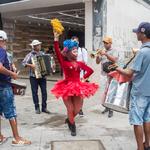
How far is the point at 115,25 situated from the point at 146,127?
877 centimetres

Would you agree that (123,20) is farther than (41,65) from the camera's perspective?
Yes

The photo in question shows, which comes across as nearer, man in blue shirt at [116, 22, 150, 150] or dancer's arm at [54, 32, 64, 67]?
man in blue shirt at [116, 22, 150, 150]

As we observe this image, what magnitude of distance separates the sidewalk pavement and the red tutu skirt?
75cm

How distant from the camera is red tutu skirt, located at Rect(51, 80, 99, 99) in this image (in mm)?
6586

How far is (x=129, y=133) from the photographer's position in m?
6.96

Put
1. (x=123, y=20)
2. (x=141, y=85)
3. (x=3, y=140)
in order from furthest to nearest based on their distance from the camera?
(x=123, y=20), (x=3, y=140), (x=141, y=85)

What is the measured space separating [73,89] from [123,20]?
8.48 metres

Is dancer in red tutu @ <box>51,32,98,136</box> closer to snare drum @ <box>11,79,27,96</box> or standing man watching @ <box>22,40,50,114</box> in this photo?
snare drum @ <box>11,79,27,96</box>

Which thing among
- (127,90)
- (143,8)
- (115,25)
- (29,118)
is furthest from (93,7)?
(127,90)

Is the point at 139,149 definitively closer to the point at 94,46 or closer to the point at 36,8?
the point at 94,46

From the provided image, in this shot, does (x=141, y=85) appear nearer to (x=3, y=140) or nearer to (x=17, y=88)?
(x=17, y=88)

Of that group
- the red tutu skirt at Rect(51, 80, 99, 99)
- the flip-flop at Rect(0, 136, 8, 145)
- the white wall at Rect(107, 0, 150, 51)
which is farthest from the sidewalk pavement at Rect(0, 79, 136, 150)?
the white wall at Rect(107, 0, 150, 51)

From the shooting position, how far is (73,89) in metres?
6.58

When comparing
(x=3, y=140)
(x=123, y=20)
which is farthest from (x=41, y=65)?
(x=123, y=20)
